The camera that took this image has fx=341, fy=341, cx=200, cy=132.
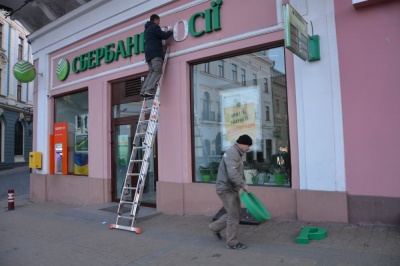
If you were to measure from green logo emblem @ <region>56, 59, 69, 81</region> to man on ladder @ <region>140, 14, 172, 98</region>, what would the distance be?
14.2ft

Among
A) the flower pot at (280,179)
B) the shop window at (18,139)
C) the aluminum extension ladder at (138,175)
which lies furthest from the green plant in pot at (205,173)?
the shop window at (18,139)

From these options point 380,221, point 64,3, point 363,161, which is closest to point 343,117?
point 363,161

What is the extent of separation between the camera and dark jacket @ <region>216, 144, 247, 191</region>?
4.80m

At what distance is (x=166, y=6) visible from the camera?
806cm

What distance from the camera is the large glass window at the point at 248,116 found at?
261 inches

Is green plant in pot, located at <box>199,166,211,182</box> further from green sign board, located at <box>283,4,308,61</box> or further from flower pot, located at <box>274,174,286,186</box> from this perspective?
green sign board, located at <box>283,4,308,61</box>

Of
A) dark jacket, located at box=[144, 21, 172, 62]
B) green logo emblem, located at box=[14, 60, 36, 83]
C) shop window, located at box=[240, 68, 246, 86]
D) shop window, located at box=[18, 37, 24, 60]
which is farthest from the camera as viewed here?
shop window, located at box=[18, 37, 24, 60]

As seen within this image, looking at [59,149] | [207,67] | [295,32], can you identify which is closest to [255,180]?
[207,67]

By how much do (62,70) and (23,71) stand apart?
1.32 metres

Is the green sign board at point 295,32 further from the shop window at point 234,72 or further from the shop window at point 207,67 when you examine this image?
the shop window at point 207,67

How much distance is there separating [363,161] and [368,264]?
1.88 metres

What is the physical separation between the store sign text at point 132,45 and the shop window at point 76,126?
94cm

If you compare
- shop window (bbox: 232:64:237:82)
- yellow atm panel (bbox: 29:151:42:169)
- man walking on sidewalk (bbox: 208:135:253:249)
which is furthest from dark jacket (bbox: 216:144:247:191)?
yellow atm panel (bbox: 29:151:42:169)

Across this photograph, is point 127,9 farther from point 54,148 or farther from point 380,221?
point 380,221
